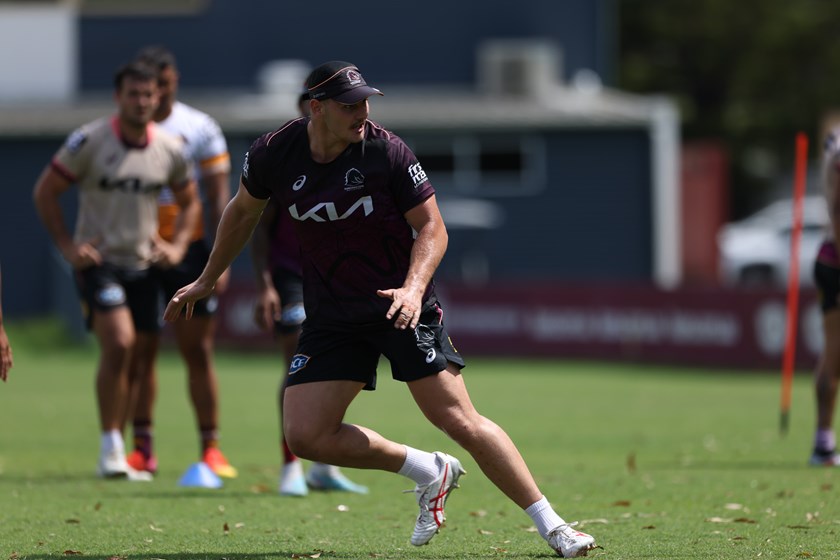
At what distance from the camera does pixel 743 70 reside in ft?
153

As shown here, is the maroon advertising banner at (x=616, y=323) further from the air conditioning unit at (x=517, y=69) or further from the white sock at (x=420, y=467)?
the white sock at (x=420, y=467)

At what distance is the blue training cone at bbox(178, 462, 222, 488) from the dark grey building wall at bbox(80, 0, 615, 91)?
26126 mm

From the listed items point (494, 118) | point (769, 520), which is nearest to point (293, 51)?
point (494, 118)

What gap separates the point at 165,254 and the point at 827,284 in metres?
4.45

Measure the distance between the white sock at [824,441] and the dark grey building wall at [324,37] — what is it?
84.1 ft

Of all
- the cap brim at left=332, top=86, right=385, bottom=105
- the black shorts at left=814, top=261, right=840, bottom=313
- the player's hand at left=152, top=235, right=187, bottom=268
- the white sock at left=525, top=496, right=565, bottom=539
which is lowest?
the white sock at left=525, top=496, right=565, bottom=539

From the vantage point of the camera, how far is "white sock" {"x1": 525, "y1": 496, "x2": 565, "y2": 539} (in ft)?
20.9

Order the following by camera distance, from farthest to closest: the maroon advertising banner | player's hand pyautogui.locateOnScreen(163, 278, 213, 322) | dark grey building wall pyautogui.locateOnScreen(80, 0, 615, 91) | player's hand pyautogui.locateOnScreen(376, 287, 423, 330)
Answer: dark grey building wall pyautogui.locateOnScreen(80, 0, 615, 91)
the maroon advertising banner
player's hand pyautogui.locateOnScreen(163, 278, 213, 322)
player's hand pyautogui.locateOnScreen(376, 287, 423, 330)

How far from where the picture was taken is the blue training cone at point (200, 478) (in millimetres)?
9016

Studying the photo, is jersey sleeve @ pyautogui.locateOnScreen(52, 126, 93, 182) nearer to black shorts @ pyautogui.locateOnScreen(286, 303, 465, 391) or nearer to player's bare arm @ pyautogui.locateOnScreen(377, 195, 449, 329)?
black shorts @ pyautogui.locateOnScreen(286, 303, 465, 391)

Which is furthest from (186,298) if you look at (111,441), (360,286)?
(111,441)

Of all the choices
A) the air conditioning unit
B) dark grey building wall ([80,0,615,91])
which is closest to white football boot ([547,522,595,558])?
the air conditioning unit

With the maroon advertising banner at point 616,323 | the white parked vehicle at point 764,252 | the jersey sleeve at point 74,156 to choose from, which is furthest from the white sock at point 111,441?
the white parked vehicle at point 764,252

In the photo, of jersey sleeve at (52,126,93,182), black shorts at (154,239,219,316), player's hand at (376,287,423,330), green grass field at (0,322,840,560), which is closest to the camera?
player's hand at (376,287,423,330)
